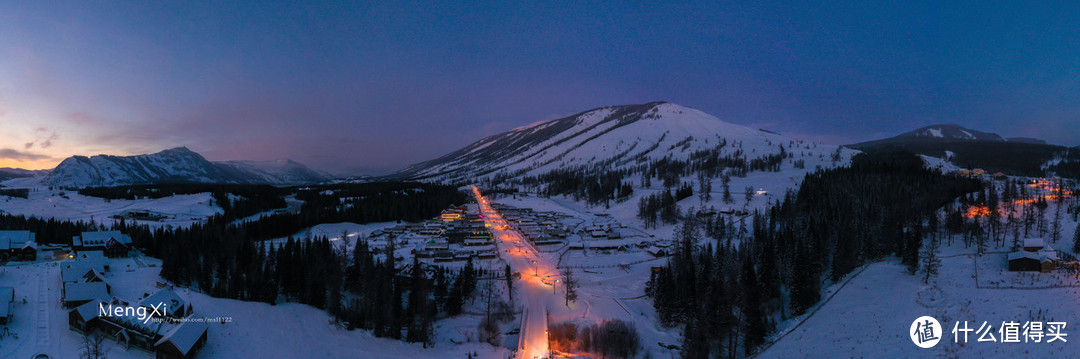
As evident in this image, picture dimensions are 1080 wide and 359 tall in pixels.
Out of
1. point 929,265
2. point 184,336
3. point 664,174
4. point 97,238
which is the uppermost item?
point 664,174

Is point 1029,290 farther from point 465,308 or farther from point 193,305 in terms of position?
point 193,305

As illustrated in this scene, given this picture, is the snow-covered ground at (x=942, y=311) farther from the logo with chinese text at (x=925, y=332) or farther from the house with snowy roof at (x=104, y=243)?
the house with snowy roof at (x=104, y=243)

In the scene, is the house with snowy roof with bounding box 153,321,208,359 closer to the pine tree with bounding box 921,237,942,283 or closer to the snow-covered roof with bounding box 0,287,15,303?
the snow-covered roof with bounding box 0,287,15,303

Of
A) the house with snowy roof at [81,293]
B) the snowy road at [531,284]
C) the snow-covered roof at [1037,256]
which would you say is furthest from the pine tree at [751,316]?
the house with snowy roof at [81,293]

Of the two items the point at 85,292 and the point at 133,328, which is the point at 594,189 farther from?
the point at 133,328

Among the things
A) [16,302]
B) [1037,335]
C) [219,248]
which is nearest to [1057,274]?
[1037,335]

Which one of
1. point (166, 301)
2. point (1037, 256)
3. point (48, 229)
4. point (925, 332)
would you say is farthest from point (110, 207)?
point (1037, 256)
